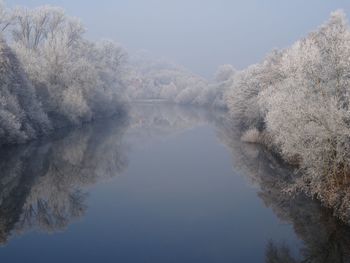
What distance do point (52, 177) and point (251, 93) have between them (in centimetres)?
2989

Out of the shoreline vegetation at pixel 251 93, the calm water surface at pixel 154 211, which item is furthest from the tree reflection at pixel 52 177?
the shoreline vegetation at pixel 251 93

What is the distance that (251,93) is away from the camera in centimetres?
5322

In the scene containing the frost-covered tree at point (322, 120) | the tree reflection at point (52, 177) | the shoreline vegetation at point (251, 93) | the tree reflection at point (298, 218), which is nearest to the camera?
the tree reflection at point (298, 218)

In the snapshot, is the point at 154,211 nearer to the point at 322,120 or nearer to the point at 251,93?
the point at 322,120

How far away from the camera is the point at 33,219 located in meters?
21.8

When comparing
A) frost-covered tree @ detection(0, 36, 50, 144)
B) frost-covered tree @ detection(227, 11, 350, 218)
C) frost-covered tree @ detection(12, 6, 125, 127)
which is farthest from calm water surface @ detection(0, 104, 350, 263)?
frost-covered tree @ detection(12, 6, 125, 127)

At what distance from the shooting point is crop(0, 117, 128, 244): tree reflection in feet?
72.3

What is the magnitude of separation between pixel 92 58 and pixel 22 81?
3794 centimetres

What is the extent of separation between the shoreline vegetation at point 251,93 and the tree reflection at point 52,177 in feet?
11.8

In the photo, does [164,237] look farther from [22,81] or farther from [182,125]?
[182,125]

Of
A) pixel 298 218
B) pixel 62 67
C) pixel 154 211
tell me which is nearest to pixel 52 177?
pixel 154 211

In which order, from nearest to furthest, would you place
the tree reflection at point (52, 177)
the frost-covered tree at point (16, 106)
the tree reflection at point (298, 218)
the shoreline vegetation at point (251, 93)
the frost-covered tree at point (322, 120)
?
the tree reflection at point (298, 218)
the frost-covered tree at point (322, 120)
the shoreline vegetation at point (251, 93)
the tree reflection at point (52, 177)
the frost-covered tree at point (16, 106)

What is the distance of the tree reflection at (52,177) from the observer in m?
22.0

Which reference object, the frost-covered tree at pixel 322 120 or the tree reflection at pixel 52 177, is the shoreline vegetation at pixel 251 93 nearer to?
the frost-covered tree at pixel 322 120
